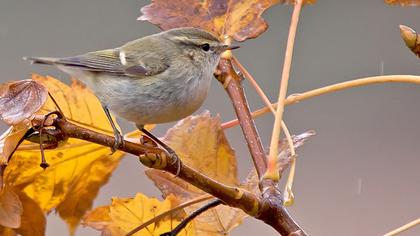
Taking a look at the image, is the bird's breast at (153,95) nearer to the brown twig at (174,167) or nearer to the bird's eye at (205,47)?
the bird's eye at (205,47)

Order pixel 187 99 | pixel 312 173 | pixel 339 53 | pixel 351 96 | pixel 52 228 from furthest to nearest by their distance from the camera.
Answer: pixel 339 53 < pixel 351 96 < pixel 312 173 < pixel 52 228 < pixel 187 99

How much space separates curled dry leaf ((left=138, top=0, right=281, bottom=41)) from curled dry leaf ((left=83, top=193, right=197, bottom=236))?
0.80 ft

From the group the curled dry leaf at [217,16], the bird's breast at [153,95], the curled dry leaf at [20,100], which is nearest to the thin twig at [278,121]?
the curled dry leaf at [217,16]

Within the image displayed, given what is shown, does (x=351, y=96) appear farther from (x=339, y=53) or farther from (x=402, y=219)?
(x=402, y=219)

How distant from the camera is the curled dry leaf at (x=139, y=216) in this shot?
0.86 m

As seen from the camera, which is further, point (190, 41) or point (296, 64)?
point (296, 64)

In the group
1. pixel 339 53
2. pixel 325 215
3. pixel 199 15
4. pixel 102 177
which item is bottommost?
pixel 325 215

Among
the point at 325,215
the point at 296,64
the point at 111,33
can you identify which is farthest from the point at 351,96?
the point at 111,33

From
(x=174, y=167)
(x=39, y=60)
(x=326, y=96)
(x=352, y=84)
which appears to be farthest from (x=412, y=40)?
(x=326, y=96)

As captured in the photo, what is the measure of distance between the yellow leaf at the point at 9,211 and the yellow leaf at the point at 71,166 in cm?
8

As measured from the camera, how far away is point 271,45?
498 cm

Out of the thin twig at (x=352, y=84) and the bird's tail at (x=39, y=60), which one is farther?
the bird's tail at (x=39, y=60)

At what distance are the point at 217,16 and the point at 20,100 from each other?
1.10ft

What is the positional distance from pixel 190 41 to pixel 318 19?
157 inches
